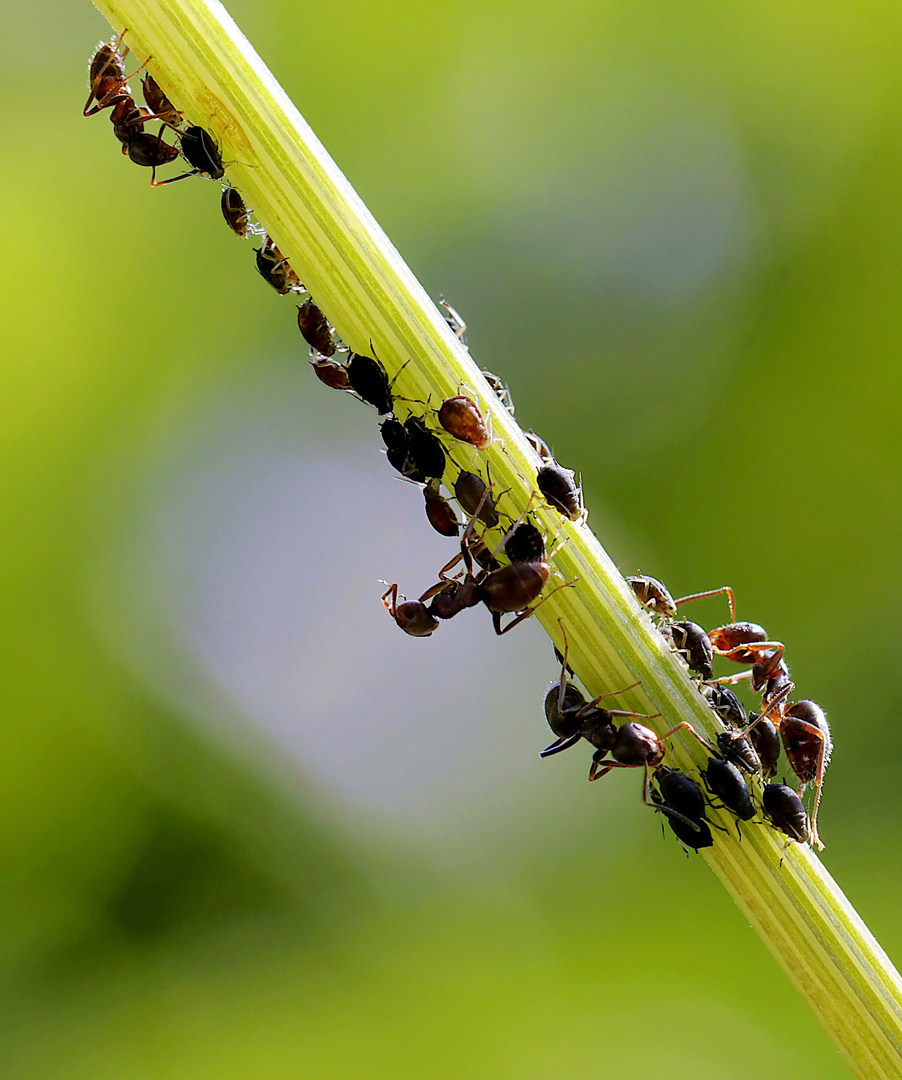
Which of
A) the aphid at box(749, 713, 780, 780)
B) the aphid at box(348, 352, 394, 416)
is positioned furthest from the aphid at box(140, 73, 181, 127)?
the aphid at box(749, 713, 780, 780)

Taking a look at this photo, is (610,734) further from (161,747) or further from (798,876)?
(161,747)

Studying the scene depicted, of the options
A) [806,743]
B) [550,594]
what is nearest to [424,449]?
[550,594]

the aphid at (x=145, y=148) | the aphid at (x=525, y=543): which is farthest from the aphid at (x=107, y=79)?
the aphid at (x=525, y=543)

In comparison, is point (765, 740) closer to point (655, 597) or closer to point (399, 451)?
point (655, 597)

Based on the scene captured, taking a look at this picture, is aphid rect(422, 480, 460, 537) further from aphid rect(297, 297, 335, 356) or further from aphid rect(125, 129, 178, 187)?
aphid rect(125, 129, 178, 187)

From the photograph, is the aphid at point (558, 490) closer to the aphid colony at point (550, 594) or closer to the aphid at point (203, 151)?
the aphid colony at point (550, 594)

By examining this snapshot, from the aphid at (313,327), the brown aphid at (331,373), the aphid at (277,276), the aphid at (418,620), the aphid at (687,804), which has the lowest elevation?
the aphid at (687,804)
